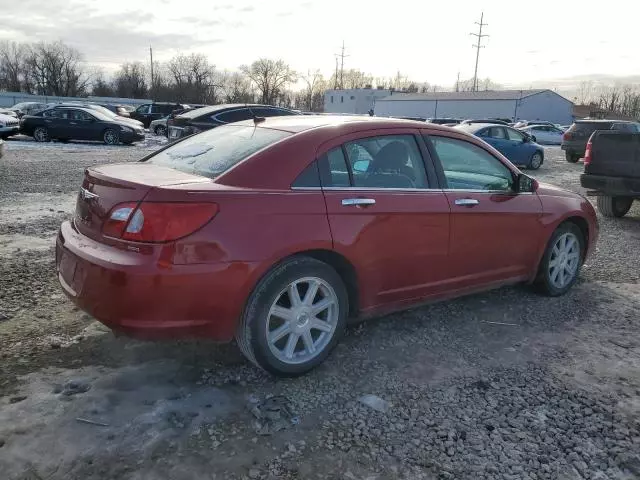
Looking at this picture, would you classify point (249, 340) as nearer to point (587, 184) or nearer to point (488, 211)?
point (488, 211)

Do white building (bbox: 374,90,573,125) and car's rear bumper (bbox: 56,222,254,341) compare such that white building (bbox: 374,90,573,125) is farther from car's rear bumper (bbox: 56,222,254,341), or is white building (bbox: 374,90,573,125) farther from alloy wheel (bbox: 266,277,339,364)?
car's rear bumper (bbox: 56,222,254,341)

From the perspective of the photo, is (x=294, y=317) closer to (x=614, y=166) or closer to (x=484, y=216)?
(x=484, y=216)

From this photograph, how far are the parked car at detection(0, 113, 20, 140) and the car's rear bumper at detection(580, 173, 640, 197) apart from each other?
20.0m

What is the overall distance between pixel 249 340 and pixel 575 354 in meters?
2.40

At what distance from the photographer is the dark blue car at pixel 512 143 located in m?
17.4

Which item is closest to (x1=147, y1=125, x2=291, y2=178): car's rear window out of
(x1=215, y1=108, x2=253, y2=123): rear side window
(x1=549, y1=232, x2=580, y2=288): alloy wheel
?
(x1=549, y1=232, x2=580, y2=288): alloy wheel

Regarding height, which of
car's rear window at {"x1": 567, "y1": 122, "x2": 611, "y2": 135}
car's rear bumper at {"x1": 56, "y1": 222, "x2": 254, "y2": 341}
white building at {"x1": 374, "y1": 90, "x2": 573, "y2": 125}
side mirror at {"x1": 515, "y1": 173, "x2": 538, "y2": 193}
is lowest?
car's rear bumper at {"x1": 56, "y1": 222, "x2": 254, "y2": 341}

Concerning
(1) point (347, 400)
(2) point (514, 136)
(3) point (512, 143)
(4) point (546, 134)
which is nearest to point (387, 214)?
(1) point (347, 400)

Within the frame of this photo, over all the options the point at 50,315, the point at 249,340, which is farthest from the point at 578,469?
the point at 50,315

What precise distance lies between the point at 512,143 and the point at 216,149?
16.2 meters

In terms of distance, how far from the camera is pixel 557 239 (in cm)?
498

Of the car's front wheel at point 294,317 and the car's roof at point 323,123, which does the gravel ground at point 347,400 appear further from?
the car's roof at point 323,123

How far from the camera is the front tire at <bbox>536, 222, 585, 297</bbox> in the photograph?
495 cm

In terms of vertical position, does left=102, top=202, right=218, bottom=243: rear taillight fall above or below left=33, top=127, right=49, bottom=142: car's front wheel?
above
